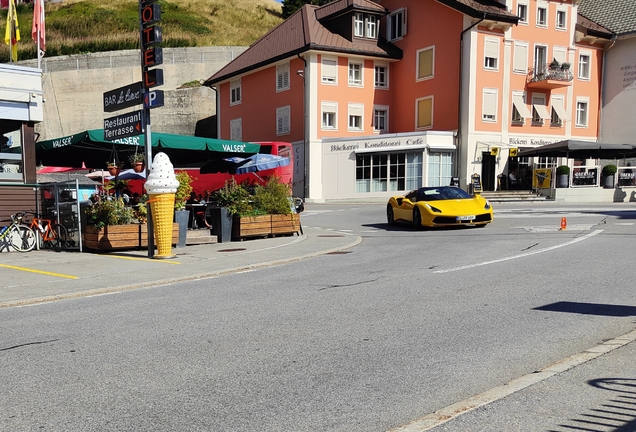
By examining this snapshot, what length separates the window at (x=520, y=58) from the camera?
134 ft

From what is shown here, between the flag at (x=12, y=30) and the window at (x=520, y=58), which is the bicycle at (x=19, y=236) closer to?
the flag at (x=12, y=30)

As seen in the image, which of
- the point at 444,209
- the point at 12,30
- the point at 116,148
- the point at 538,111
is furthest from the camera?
the point at 538,111

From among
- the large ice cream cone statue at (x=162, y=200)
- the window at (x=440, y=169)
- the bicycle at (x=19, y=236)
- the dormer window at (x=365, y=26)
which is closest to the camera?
the large ice cream cone statue at (x=162, y=200)

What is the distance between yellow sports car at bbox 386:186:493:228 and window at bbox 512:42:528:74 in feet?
77.8

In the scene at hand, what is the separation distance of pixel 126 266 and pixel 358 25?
34.7m

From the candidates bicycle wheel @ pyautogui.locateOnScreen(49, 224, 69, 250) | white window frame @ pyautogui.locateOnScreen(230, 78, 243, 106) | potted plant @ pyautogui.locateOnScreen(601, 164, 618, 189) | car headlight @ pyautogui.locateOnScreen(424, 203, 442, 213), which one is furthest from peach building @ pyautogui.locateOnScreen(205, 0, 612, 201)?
bicycle wheel @ pyautogui.locateOnScreen(49, 224, 69, 250)

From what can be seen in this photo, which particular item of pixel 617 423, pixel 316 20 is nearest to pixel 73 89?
pixel 316 20

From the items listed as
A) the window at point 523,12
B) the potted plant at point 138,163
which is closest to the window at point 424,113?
the window at point 523,12

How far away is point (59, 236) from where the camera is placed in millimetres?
15492

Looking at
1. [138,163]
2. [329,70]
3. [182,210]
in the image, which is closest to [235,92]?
[329,70]

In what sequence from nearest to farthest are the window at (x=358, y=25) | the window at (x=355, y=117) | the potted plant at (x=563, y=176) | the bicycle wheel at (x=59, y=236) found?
the bicycle wheel at (x=59, y=236)
the potted plant at (x=563, y=176)
the window at (x=355, y=117)
the window at (x=358, y=25)

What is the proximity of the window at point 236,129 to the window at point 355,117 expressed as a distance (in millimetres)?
10139

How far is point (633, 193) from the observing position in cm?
3612

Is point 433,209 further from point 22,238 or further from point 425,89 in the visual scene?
point 425,89
